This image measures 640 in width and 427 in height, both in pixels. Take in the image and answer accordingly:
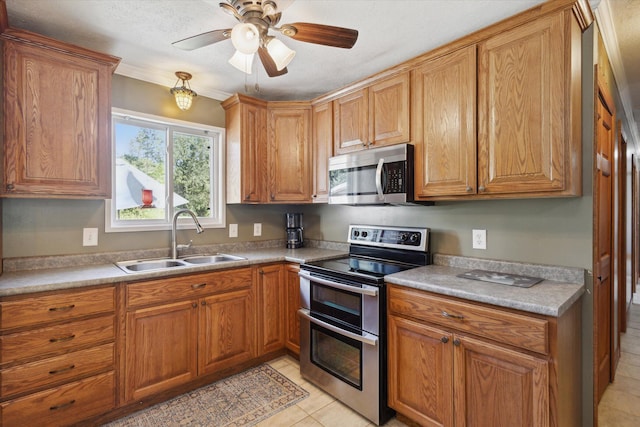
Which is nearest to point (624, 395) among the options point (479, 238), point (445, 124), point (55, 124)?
point (479, 238)

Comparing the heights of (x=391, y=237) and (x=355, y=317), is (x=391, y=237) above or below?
above

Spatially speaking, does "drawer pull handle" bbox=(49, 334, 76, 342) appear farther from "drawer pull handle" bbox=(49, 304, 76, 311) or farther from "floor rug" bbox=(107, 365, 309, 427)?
"floor rug" bbox=(107, 365, 309, 427)

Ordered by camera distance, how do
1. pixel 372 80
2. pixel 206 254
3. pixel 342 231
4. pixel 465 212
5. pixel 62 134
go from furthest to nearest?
pixel 342 231, pixel 206 254, pixel 372 80, pixel 465 212, pixel 62 134

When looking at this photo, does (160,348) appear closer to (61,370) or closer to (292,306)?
(61,370)

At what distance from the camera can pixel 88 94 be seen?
207 cm

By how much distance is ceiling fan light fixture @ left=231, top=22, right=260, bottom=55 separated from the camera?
1.38 m

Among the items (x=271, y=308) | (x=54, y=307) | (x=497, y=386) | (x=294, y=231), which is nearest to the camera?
(x=497, y=386)

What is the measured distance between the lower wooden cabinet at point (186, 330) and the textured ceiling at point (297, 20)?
160 centimetres

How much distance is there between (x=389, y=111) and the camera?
2350mm

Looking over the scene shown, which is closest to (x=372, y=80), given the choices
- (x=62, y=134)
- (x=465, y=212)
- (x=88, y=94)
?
(x=465, y=212)

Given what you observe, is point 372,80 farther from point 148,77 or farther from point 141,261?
point 141,261

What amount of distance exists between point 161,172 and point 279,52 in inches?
66.3

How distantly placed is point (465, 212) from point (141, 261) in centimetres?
247

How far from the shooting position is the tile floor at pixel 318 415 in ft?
6.40
